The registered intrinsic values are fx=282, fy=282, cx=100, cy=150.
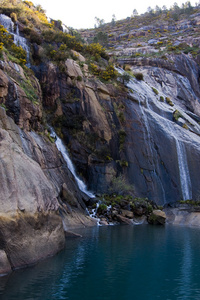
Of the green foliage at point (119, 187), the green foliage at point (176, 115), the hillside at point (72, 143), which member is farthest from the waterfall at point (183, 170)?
the green foliage at point (119, 187)

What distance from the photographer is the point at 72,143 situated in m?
37.6

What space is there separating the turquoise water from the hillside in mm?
1166

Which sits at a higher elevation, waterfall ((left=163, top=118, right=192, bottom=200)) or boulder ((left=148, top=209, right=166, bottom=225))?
waterfall ((left=163, top=118, right=192, bottom=200))

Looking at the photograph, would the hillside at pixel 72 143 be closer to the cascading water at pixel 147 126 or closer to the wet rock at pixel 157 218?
the cascading water at pixel 147 126

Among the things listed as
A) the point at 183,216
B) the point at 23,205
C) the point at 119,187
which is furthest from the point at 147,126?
the point at 23,205

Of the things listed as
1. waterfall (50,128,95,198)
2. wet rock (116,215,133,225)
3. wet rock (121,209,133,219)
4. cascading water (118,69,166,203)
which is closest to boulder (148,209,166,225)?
wet rock (121,209,133,219)

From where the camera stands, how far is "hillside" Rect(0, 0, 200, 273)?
1452 cm

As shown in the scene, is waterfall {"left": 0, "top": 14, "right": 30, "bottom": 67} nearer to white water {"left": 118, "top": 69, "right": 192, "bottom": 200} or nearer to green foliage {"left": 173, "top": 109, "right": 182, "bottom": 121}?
white water {"left": 118, "top": 69, "right": 192, "bottom": 200}

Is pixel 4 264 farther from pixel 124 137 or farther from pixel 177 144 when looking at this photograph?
pixel 177 144

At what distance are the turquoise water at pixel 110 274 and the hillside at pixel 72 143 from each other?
1166 millimetres

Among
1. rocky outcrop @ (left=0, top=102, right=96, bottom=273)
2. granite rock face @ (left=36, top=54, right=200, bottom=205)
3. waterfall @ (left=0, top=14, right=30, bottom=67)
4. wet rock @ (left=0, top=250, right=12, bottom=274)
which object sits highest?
waterfall @ (left=0, top=14, right=30, bottom=67)

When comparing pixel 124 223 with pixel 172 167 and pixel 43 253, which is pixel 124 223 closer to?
pixel 172 167

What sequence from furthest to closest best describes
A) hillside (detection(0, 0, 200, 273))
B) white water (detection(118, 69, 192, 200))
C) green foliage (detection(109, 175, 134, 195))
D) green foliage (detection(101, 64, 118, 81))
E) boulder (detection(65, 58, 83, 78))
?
green foliage (detection(101, 64, 118, 81))
white water (detection(118, 69, 192, 200))
boulder (detection(65, 58, 83, 78))
green foliage (detection(109, 175, 134, 195))
hillside (detection(0, 0, 200, 273))

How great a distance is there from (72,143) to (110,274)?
2554 cm
